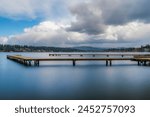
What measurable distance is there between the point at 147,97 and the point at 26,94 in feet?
35.4

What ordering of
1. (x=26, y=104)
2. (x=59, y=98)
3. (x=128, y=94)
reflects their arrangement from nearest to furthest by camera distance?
(x=26, y=104) < (x=59, y=98) < (x=128, y=94)

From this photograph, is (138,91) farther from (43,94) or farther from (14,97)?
(14,97)

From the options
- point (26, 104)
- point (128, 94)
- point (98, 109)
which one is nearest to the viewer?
point (98, 109)

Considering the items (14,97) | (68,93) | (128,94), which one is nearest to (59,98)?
(68,93)

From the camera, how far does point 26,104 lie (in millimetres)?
13750

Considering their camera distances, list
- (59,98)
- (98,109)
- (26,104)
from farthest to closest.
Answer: (59,98), (26,104), (98,109)

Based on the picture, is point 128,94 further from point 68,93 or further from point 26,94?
point 26,94

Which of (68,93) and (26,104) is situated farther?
(68,93)

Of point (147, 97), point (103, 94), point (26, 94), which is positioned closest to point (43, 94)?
point (26, 94)

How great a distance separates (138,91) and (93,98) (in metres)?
Answer: 5.35

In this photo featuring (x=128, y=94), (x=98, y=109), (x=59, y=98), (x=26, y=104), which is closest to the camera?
(x=98, y=109)

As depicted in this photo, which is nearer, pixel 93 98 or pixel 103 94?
pixel 93 98

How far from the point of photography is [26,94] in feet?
74.2

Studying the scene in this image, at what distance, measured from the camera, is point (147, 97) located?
21109 millimetres
